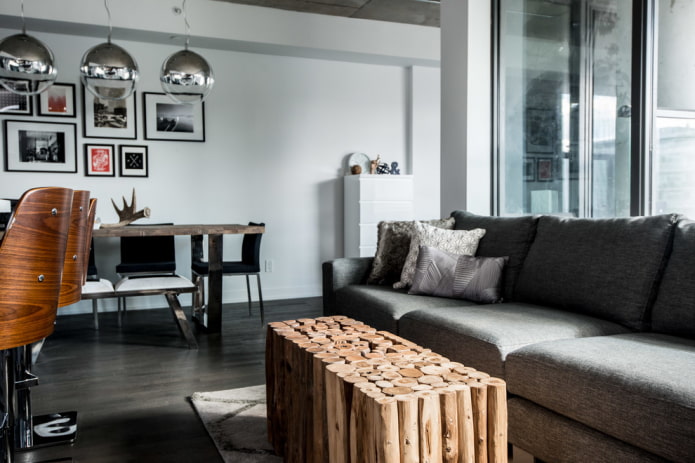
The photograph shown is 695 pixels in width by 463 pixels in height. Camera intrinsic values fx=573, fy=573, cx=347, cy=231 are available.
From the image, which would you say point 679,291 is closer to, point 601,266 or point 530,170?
point 601,266

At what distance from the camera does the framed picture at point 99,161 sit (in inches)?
204

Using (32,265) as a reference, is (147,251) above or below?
below

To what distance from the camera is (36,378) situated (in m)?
2.28

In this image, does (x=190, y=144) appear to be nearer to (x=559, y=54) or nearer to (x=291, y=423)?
(x=559, y=54)

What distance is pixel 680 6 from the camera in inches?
111

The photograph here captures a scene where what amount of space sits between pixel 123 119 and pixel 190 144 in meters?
0.63

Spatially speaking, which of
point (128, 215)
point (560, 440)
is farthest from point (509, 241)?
point (128, 215)

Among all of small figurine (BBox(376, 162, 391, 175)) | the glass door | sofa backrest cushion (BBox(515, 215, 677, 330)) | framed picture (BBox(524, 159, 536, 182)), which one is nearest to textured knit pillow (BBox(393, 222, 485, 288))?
sofa backrest cushion (BBox(515, 215, 677, 330))

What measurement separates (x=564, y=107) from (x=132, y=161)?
149 inches

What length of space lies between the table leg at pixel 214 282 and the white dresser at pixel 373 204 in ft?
6.10

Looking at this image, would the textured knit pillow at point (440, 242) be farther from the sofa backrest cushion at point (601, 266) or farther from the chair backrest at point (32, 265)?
the chair backrest at point (32, 265)

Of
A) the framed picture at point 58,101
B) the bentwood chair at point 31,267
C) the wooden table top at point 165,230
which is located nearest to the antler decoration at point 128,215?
the wooden table top at point 165,230

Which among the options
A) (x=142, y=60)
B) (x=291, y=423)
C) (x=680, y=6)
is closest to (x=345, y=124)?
(x=142, y=60)

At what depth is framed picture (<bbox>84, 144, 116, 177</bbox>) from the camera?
5176 millimetres
